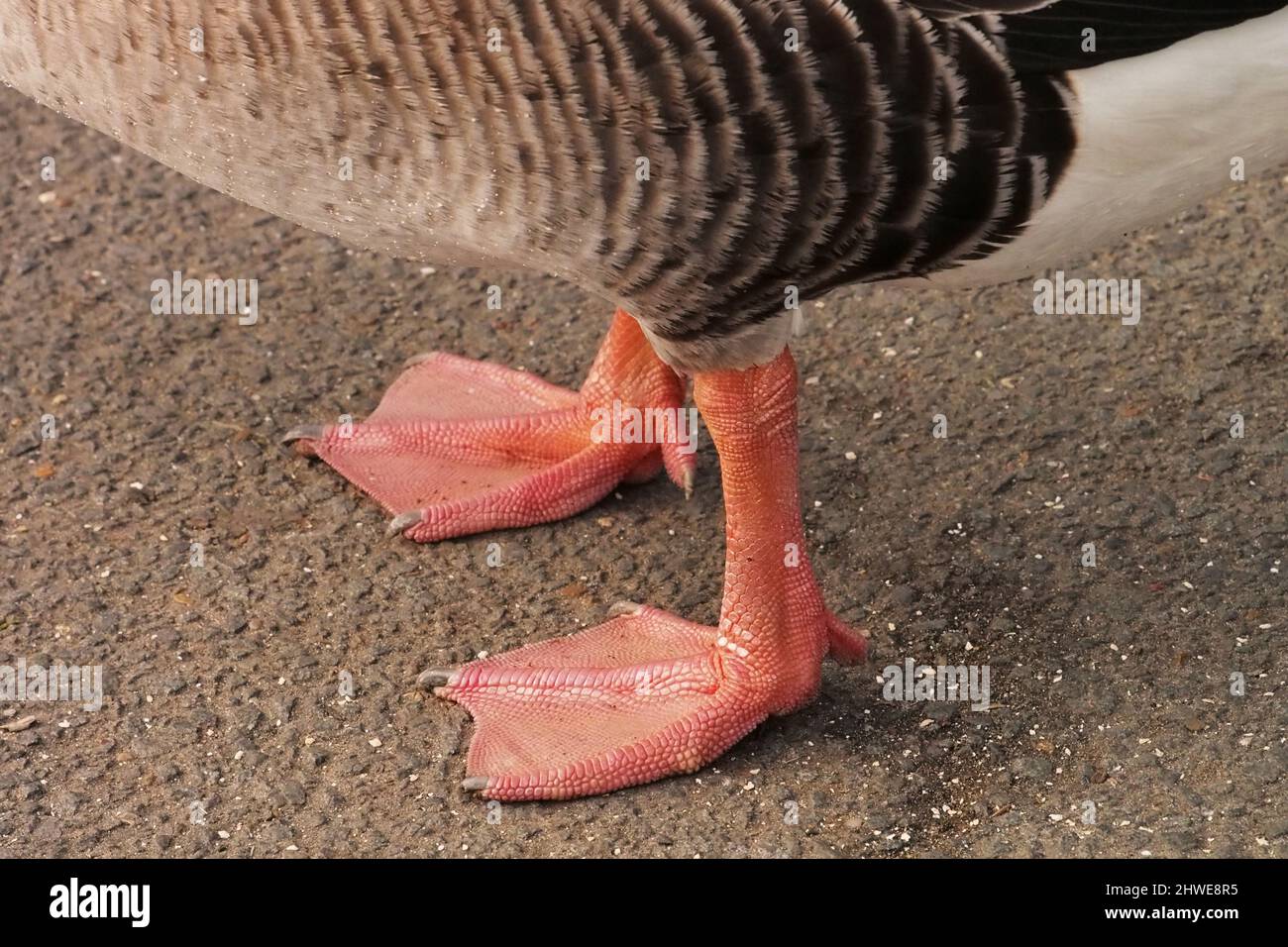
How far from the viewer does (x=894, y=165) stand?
288 centimetres

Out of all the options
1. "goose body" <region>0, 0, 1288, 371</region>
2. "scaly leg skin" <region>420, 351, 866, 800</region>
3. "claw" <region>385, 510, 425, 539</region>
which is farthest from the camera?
"claw" <region>385, 510, 425, 539</region>

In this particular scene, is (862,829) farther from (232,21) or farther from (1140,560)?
(232,21)

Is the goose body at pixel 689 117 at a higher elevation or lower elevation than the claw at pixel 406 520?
higher

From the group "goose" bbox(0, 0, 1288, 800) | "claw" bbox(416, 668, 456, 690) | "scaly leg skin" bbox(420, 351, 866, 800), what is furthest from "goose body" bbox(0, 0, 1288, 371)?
"claw" bbox(416, 668, 456, 690)

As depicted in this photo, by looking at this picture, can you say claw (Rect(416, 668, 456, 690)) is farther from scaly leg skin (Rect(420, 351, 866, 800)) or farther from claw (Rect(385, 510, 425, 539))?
claw (Rect(385, 510, 425, 539))

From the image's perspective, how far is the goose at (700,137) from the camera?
2.75 metres

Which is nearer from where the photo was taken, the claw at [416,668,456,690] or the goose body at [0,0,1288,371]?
the goose body at [0,0,1288,371]

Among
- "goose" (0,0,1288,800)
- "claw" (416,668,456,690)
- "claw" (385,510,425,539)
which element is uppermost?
"goose" (0,0,1288,800)

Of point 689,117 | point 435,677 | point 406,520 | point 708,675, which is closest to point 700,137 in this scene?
point 689,117

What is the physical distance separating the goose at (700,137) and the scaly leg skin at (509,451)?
28.4 inches

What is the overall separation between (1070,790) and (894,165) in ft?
4.15

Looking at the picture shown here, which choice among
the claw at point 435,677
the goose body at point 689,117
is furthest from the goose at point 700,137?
the claw at point 435,677

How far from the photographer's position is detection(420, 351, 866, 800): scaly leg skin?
10.9 feet

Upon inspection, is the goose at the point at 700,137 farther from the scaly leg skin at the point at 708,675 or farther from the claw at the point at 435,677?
the claw at the point at 435,677
